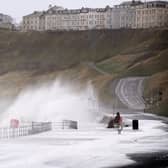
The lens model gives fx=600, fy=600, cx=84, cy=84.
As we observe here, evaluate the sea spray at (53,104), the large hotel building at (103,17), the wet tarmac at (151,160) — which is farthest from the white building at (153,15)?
the wet tarmac at (151,160)

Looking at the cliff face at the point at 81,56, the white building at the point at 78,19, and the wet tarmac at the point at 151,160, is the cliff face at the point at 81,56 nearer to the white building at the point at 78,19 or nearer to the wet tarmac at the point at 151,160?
the white building at the point at 78,19

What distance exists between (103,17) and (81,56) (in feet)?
15.0

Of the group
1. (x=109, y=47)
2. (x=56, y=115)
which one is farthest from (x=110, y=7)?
(x=56, y=115)

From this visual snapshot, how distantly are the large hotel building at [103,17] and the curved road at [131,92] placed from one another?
19.9 ft

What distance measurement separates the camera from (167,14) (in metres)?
56.7

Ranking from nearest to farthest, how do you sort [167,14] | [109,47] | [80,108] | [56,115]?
[56,115]
[80,108]
[167,14]
[109,47]

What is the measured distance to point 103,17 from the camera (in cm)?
6128

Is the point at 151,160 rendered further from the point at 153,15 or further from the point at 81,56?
the point at 81,56

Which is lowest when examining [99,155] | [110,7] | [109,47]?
[99,155]

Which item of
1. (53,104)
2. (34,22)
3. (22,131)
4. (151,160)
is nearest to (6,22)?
(34,22)

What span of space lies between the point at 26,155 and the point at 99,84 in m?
39.4

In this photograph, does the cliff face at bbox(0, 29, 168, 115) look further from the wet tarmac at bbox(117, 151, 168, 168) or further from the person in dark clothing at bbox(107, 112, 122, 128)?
the wet tarmac at bbox(117, 151, 168, 168)

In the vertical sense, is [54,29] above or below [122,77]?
above

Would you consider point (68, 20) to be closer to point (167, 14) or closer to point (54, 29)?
point (54, 29)
